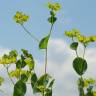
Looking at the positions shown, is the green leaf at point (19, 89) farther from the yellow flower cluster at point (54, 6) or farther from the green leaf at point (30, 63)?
the yellow flower cluster at point (54, 6)

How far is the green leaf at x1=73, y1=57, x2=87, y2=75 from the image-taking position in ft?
10.3

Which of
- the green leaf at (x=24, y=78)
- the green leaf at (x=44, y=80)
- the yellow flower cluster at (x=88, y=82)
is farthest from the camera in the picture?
the yellow flower cluster at (x=88, y=82)

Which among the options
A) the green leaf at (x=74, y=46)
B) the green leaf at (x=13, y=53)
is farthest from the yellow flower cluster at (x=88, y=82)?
the green leaf at (x=13, y=53)

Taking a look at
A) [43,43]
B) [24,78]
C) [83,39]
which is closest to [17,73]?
[24,78]

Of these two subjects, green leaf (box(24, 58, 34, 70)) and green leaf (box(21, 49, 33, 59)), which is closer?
green leaf (box(24, 58, 34, 70))

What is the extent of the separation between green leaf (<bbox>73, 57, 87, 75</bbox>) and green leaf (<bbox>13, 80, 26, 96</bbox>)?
584 mm

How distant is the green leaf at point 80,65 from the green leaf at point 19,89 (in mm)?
584

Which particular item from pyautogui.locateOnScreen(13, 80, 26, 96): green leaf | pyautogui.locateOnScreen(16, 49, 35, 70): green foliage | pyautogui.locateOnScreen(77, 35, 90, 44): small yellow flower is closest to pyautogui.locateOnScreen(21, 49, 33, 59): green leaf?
pyautogui.locateOnScreen(16, 49, 35, 70): green foliage

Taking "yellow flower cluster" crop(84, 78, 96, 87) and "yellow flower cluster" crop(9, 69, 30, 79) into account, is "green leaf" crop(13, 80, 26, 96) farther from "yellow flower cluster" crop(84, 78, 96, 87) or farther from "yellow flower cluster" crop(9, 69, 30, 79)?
"yellow flower cluster" crop(84, 78, 96, 87)

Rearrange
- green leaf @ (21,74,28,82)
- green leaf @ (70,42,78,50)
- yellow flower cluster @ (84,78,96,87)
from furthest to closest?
green leaf @ (70,42,78,50) → yellow flower cluster @ (84,78,96,87) → green leaf @ (21,74,28,82)

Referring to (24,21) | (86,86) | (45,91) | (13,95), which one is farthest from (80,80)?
(24,21)

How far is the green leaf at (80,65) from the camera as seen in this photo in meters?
3.14

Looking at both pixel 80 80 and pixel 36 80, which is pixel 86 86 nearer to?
pixel 80 80

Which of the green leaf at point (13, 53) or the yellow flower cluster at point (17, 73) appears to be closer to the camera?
the yellow flower cluster at point (17, 73)
